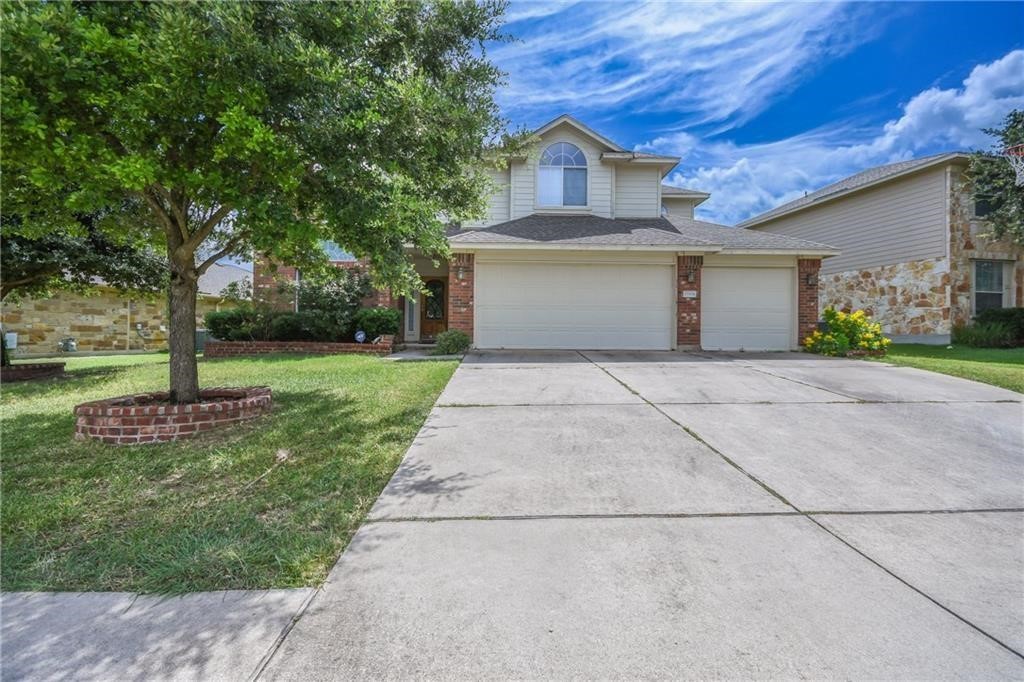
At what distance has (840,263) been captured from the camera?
662 inches

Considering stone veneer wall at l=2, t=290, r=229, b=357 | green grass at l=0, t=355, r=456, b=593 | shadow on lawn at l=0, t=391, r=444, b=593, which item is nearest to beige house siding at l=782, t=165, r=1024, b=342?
green grass at l=0, t=355, r=456, b=593

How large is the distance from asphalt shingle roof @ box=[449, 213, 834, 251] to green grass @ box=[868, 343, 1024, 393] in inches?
143

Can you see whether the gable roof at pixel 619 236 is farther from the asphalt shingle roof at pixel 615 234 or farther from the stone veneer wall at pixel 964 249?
the stone veneer wall at pixel 964 249

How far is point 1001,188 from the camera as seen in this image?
515 inches

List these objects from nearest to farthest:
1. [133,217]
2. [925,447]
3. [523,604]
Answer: [523,604]
[925,447]
[133,217]

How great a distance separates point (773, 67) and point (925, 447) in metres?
10.4

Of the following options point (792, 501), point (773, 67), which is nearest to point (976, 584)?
point (792, 501)

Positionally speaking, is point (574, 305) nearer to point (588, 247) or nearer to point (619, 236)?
point (588, 247)

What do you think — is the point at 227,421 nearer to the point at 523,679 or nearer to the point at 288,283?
the point at 523,679

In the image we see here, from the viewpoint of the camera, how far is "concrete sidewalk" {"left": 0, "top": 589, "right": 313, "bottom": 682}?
1.67 metres

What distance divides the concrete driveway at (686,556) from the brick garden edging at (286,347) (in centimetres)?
800

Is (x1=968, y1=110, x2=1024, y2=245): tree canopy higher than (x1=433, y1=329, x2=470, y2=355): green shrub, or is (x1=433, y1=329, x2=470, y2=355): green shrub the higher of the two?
(x1=968, y1=110, x2=1024, y2=245): tree canopy

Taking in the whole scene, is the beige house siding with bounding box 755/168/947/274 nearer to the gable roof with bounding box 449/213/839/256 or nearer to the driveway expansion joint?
the gable roof with bounding box 449/213/839/256

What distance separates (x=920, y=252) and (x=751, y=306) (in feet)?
21.7
